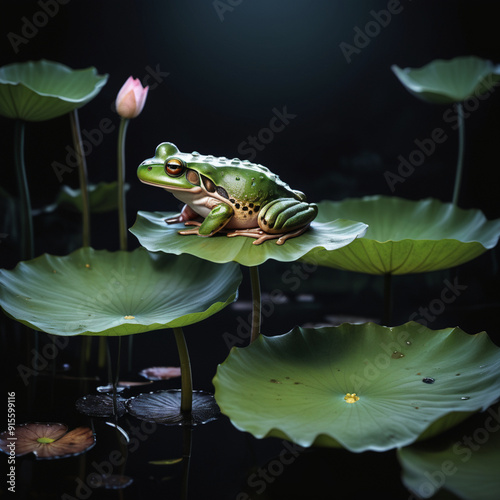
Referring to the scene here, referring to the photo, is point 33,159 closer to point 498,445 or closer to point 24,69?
A: point 24,69

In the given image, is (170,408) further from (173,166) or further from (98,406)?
(173,166)

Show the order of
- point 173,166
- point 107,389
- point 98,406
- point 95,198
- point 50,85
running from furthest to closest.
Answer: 1. point 95,198
2. point 50,85
3. point 107,389
4. point 98,406
5. point 173,166

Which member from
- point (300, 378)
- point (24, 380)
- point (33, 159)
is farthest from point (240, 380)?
point (33, 159)

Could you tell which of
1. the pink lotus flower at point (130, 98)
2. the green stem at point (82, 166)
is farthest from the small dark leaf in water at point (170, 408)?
the pink lotus flower at point (130, 98)

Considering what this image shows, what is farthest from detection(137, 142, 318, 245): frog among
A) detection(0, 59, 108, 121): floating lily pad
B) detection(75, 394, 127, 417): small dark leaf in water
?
detection(0, 59, 108, 121): floating lily pad

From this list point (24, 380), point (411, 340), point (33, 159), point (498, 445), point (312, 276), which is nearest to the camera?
point (498, 445)

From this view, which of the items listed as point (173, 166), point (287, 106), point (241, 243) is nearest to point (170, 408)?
point (241, 243)
